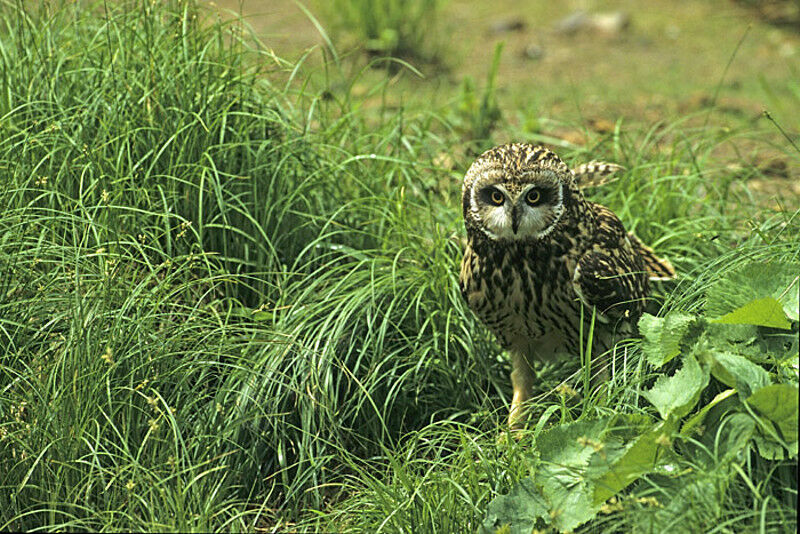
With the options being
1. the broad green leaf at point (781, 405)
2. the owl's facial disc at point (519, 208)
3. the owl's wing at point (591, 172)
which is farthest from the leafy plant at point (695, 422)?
the owl's wing at point (591, 172)

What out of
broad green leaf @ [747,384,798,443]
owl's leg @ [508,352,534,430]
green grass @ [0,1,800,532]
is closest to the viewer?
broad green leaf @ [747,384,798,443]

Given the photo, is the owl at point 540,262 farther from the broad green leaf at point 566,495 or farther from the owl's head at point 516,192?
the broad green leaf at point 566,495

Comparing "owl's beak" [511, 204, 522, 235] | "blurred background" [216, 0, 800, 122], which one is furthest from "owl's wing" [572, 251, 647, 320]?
"blurred background" [216, 0, 800, 122]

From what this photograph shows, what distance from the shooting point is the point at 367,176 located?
4.16 meters

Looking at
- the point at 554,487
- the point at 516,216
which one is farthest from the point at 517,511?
the point at 516,216

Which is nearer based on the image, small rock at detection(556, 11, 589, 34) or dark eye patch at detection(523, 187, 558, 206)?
dark eye patch at detection(523, 187, 558, 206)

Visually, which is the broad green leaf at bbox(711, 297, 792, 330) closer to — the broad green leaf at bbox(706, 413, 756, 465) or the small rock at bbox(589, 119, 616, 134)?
the broad green leaf at bbox(706, 413, 756, 465)

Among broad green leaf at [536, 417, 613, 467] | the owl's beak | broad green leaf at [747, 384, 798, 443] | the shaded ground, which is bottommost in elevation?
the shaded ground

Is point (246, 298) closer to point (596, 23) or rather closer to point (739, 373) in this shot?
point (739, 373)

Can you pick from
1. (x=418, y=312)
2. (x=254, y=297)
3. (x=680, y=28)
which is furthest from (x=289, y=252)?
(x=680, y=28)

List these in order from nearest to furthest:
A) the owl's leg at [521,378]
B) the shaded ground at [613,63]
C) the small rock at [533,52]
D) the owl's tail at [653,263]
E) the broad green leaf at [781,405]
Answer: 1. the broad green leaf at [781,405]
2. the owl's leg at [521,378]
3. the owl's tail at [653,263]
4. the shaded ground at [613,63]
5. the small rock at [533,52]

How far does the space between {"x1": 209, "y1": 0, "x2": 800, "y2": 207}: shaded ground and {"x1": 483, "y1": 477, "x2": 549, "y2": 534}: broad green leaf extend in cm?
260

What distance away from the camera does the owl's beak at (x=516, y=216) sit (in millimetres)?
3135

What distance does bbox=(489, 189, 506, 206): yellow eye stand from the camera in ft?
10.3
